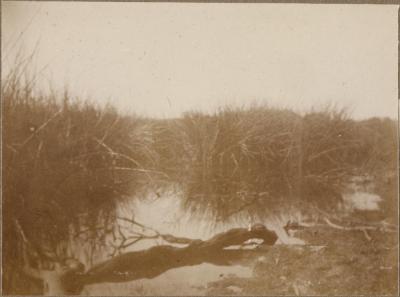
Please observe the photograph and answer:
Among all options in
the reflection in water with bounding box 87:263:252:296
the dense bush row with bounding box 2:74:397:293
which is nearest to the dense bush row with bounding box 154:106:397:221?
the dense bush row with bounding box 2:74:397:293

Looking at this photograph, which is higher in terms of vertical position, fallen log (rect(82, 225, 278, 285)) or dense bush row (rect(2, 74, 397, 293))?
dense bush row (rect(2, 74, 397, 293))

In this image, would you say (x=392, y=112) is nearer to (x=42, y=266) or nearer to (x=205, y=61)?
(x=205, y=61)

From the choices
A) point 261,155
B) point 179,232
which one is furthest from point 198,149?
point 179,232

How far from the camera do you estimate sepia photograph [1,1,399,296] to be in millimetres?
2049

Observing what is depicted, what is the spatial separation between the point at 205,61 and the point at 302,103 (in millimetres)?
510

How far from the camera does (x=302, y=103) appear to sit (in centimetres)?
207

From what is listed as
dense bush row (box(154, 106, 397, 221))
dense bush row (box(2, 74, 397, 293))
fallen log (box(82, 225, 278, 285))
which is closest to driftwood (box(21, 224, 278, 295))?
fallen log (box(82, 225, 278, 285))

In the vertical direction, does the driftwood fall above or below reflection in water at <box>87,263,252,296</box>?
above

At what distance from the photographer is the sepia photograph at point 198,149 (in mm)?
2049

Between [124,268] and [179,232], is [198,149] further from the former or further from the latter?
[124,268]

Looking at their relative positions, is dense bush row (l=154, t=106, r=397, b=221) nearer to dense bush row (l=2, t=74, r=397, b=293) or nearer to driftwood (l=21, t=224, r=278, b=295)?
dense bush row (l=2, t=74, r=397, b=293)

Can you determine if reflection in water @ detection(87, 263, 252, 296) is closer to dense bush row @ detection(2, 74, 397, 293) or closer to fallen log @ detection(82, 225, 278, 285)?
fallen log @ detection(82, 225, 278, 285)

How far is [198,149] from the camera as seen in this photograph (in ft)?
6.78

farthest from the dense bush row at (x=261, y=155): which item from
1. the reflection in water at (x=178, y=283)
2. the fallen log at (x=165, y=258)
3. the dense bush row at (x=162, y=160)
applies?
the reflection in water at (x=178, y=283)
